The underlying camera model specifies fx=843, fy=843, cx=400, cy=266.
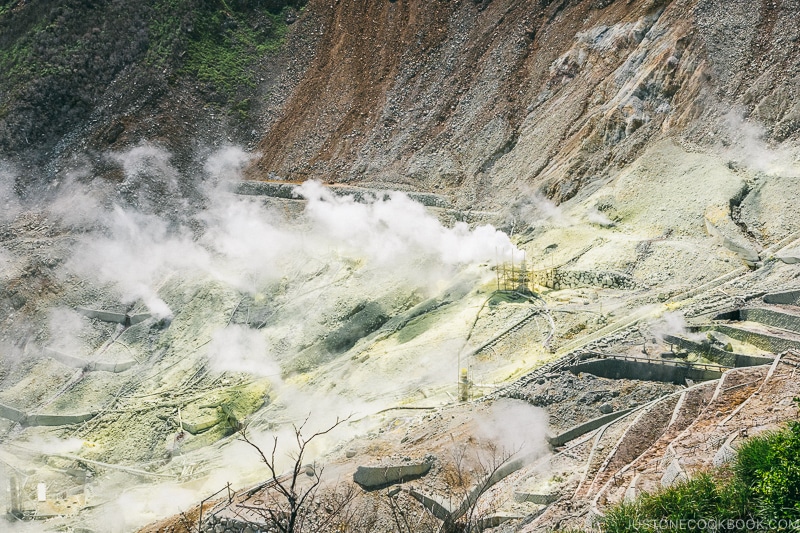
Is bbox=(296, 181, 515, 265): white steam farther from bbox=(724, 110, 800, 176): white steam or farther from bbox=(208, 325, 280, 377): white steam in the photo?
bbox=(724, 110, 800, 176): white steam

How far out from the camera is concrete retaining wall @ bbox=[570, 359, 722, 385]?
688 inches

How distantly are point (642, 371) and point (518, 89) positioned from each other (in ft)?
51.5

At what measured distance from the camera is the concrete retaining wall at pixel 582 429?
16406 millimetres

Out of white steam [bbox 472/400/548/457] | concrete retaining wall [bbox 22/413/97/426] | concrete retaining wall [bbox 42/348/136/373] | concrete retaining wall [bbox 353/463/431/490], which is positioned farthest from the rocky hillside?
concrete retaining wall [bbox 353/463/431/490]

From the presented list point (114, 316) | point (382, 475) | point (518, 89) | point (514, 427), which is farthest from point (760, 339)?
point (114, 316)

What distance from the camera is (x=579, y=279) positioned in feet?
76.3

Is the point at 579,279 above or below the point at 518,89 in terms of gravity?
below

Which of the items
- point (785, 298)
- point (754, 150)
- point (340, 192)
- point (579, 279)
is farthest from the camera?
point (340, 192)

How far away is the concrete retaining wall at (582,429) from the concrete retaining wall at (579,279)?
6521 mm

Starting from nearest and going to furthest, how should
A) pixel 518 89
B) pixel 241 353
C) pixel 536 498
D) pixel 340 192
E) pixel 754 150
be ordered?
pixel 536 498 → pixel 754 150 → pixel 241 353 → pixel 340 192 → pixel 518 89

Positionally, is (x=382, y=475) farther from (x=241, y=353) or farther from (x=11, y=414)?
(x=11, y=414)

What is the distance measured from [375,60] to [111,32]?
11840mm

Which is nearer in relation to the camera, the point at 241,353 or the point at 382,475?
the point at 382,475

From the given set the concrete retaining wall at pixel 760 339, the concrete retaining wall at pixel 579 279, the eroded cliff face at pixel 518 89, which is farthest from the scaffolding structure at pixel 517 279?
the concrete retaining wall at pixel 760 339
